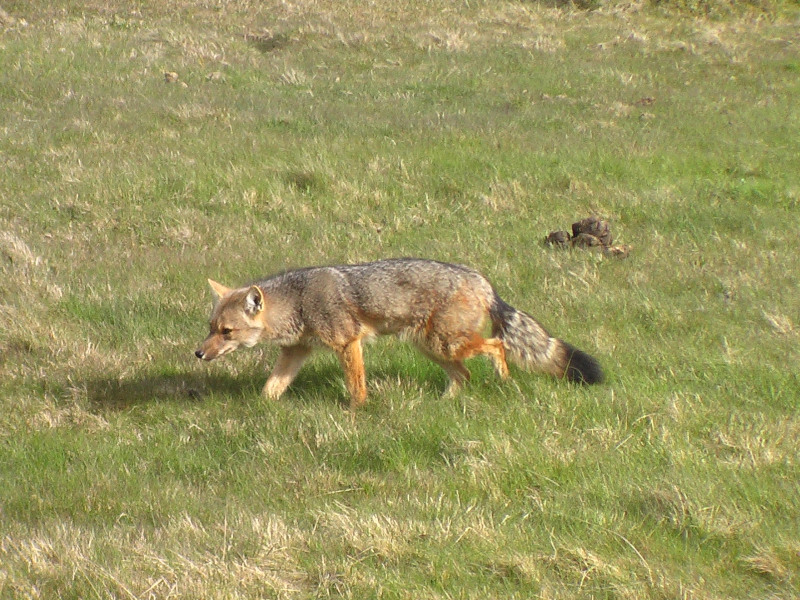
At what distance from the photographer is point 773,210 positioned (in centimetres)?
1193

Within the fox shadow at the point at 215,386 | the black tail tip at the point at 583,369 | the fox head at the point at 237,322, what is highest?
the fox head at the point at 237,322

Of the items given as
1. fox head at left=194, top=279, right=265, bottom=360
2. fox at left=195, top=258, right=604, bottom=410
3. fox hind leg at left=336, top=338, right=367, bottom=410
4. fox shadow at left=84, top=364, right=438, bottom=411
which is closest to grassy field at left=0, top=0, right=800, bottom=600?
fox shadow at left=84, top=364, right=438, bottom=411

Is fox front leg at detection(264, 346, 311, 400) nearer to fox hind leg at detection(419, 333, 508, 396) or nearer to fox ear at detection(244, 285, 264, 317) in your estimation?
fox ear at detection(244, 285, 264, 317)

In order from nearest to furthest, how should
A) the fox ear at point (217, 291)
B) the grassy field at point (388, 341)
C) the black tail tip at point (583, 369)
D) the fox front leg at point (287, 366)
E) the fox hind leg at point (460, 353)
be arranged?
the grassy field at point (388, 341), the black tail tip at point (583, 369), the fox hind leg at point (460, 353), the fox front leg at point (287, 366), the fox ear at point (217, 291)

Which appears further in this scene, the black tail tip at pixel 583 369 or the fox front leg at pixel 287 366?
the fox front leg at pixel 287 366

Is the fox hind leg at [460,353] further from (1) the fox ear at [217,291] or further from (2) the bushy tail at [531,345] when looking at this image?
(1) the fox ear at [217,291]

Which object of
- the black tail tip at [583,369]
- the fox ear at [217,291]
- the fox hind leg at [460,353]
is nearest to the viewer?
the black tail tip at [583,369]

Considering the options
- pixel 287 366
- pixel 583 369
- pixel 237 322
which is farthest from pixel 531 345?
pixel 237 322

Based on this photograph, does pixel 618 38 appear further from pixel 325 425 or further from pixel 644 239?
pixel 325 425

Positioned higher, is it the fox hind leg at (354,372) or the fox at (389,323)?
the fox at (389,323)

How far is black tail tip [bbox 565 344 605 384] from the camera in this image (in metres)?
6.48

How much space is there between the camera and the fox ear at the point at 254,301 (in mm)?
6691

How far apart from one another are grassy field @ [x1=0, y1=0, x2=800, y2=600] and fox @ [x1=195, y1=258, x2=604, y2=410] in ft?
0.79

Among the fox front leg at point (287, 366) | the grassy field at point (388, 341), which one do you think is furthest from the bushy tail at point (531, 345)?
the fox front leg at point (287, 366)
